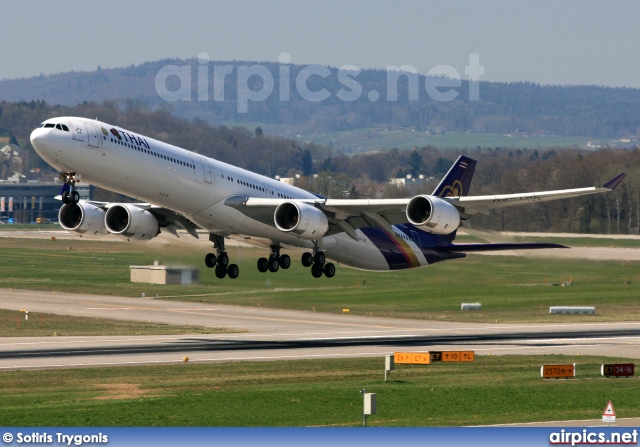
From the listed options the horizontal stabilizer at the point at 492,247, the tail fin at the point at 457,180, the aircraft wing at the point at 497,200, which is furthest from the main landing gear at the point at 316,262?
the tail fin at the point at 457,180

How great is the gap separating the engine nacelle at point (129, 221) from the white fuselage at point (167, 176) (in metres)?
3.61

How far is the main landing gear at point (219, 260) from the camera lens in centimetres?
6950

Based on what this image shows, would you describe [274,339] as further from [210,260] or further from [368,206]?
[368,206]

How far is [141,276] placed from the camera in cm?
11419

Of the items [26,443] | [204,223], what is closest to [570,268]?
[204,223]

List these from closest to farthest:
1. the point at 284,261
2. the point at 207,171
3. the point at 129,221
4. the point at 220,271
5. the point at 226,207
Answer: the point at 207,171 → the point at 226,207 → the point at 129,221 → the point at 284,261 → the point at 220,271

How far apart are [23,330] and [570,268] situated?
124ft

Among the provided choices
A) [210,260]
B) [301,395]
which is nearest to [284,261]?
[210,260]

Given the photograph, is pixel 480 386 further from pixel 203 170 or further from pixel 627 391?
pixel 203 170

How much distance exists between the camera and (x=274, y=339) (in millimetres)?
74375

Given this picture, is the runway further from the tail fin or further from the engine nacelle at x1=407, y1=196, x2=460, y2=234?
the tail fin

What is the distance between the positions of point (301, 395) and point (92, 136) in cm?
1652

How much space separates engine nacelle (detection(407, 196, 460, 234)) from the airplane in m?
0.05

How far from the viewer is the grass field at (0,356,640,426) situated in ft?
140
